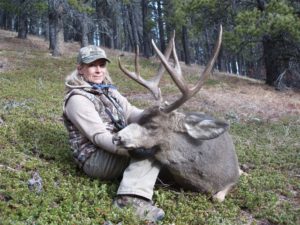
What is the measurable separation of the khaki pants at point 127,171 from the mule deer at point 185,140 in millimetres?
196

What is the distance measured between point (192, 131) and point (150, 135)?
0.48 metres

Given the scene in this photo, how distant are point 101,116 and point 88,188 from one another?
888mm

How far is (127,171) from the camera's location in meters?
4.77

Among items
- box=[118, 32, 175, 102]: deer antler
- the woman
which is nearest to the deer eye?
the woman

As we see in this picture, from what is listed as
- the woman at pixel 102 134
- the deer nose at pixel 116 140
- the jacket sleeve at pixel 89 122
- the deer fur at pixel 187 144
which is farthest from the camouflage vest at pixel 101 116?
the deer fur at pixel 187 144

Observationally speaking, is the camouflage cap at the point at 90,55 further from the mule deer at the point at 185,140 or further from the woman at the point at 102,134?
the mule deer at the point at 185,140

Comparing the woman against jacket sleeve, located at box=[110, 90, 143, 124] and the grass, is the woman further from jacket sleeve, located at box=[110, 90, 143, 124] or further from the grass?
the grass

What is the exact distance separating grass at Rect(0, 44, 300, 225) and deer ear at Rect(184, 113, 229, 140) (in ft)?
2.47

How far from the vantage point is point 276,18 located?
49.3ft

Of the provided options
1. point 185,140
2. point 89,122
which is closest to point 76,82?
point 89,122

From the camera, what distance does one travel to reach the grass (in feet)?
14.3

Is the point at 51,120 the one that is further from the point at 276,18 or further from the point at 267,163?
the point at 276,18

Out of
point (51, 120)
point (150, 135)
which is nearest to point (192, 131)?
point (150, 135)

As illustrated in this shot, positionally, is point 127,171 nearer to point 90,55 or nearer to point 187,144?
point 187,144
